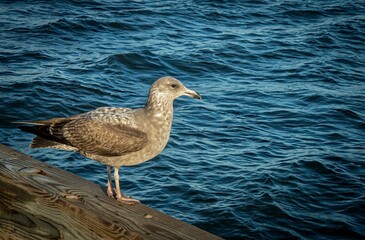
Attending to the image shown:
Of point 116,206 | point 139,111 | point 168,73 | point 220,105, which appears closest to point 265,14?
point 168,73

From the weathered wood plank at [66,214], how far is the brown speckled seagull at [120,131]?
2.03m

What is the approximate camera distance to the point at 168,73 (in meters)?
13.0

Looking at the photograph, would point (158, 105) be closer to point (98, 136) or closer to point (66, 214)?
point (98, 136)

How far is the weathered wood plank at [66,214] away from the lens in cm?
289

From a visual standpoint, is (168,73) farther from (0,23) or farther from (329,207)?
(329,207)

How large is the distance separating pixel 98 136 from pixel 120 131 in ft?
0.70

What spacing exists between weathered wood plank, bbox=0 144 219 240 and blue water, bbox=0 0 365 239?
4427 mm

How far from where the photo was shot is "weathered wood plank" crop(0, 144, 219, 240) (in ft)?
9.50

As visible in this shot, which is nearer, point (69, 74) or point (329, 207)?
point (329, 207)

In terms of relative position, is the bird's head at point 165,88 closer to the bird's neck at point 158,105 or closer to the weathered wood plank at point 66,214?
the bird's neck at point 158,105

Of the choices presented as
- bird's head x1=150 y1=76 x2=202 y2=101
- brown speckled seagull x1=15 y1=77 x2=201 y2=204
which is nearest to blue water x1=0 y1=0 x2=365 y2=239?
brown speckled seagull x1=15 y1=77 x2=201 y2=204

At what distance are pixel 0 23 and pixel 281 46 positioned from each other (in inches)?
275

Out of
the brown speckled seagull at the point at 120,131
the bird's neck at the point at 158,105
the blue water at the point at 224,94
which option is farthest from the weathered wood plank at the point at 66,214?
the blue water at the point at 224,94

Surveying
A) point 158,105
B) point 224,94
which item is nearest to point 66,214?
point 158,105
